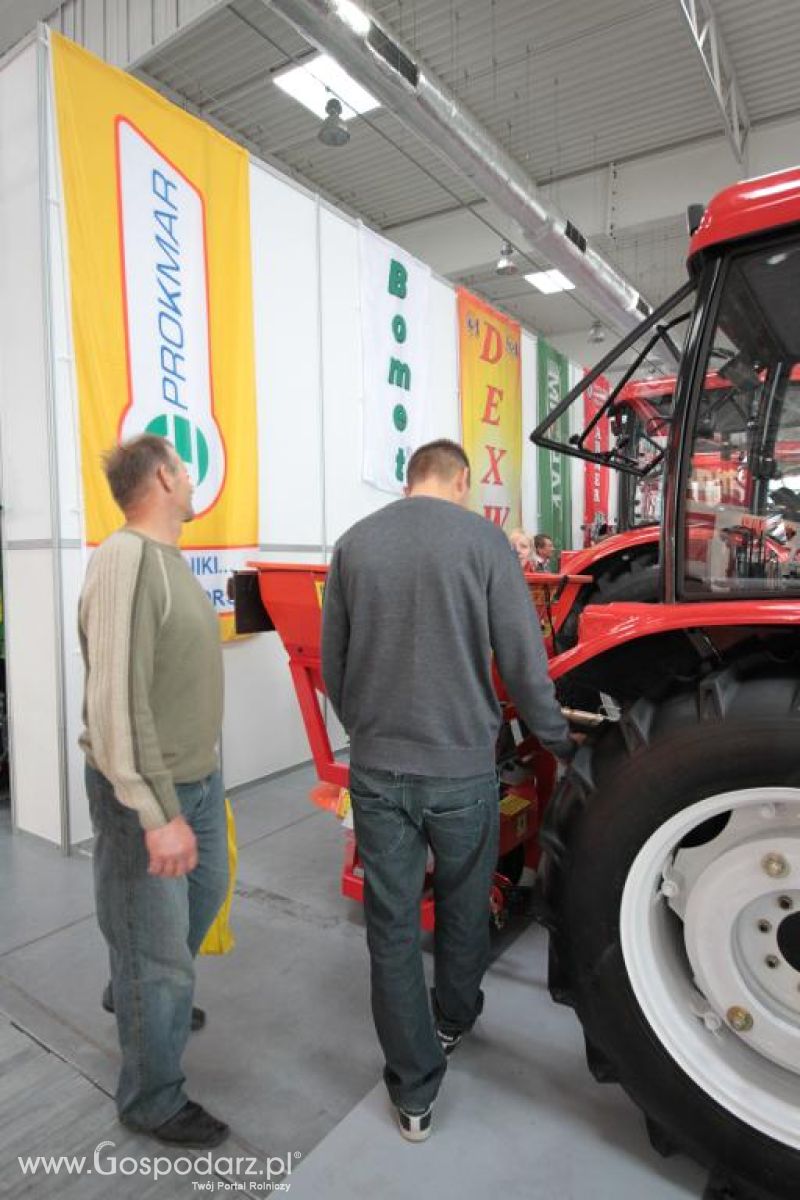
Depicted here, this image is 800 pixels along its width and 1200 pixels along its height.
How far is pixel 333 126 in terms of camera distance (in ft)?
19.9

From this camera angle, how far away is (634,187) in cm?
836

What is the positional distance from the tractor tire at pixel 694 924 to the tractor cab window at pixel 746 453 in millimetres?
264

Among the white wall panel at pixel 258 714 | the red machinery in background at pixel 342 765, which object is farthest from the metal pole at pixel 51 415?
the red machinery in background at pixel 342 765

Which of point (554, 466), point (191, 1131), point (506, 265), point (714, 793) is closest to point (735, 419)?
point (714, 793)

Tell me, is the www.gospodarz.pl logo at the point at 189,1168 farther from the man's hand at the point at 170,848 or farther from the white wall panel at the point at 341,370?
the white wall panel at the point at 341,370

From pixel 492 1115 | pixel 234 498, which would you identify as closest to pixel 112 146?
pixel 234 498

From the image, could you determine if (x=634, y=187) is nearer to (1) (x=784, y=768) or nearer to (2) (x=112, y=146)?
(2) (x=112, y=146)

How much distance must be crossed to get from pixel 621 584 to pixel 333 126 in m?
4.86

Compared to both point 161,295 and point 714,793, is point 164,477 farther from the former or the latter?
point 161,295

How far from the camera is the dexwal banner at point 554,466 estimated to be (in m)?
7.83

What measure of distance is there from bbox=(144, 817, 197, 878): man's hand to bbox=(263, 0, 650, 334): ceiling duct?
4.38 metres

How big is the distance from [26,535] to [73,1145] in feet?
8.31

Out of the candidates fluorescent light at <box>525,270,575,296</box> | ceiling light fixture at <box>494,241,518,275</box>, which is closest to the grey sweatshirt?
ceiling light fixture at <box>494,241,518,275</box>

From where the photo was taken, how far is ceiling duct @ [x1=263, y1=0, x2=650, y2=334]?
411 cm
